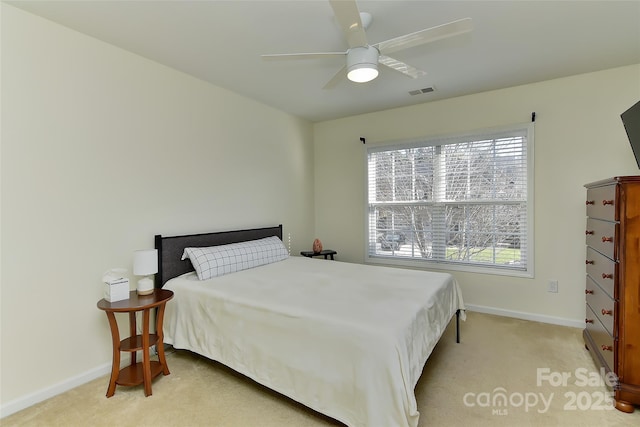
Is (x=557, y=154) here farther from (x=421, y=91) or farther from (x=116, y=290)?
(x=116, y=290)

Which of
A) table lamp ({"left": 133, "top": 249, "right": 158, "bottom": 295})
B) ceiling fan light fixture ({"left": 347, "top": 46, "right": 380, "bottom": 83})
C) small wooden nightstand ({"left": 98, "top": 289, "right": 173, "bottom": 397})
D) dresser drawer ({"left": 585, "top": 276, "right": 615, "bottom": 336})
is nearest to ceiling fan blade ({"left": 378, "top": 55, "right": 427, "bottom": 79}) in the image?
ceiling fan light fixture ({"left": 347, "top": 46, "right": 380, "bottom": 83})

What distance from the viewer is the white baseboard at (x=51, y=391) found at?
1937 mm

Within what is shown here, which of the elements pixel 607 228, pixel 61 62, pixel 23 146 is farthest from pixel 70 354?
pixel 607 228

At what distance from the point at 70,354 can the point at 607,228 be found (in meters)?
3.90

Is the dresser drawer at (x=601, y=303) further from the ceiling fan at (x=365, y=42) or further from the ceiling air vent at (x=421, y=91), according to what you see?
the ceiling air vent at (x=421, y=91)

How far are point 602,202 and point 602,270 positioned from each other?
19.8 inches

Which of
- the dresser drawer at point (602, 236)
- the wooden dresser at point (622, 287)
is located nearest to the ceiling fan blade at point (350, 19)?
the wooden dresser at point (622, 287)

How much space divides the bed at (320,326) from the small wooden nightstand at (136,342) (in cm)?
21

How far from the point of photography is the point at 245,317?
2104 millimetres

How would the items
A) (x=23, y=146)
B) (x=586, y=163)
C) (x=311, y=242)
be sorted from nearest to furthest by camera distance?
1. (x=23, y=146)
2. (x=586, y=163)
3. (x=311, y=242)

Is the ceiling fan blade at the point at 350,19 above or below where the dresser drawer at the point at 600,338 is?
above

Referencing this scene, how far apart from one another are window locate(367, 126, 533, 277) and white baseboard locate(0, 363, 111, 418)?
127 inches

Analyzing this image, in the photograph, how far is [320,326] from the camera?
1.78 m

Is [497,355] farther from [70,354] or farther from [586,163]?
[70,354]
